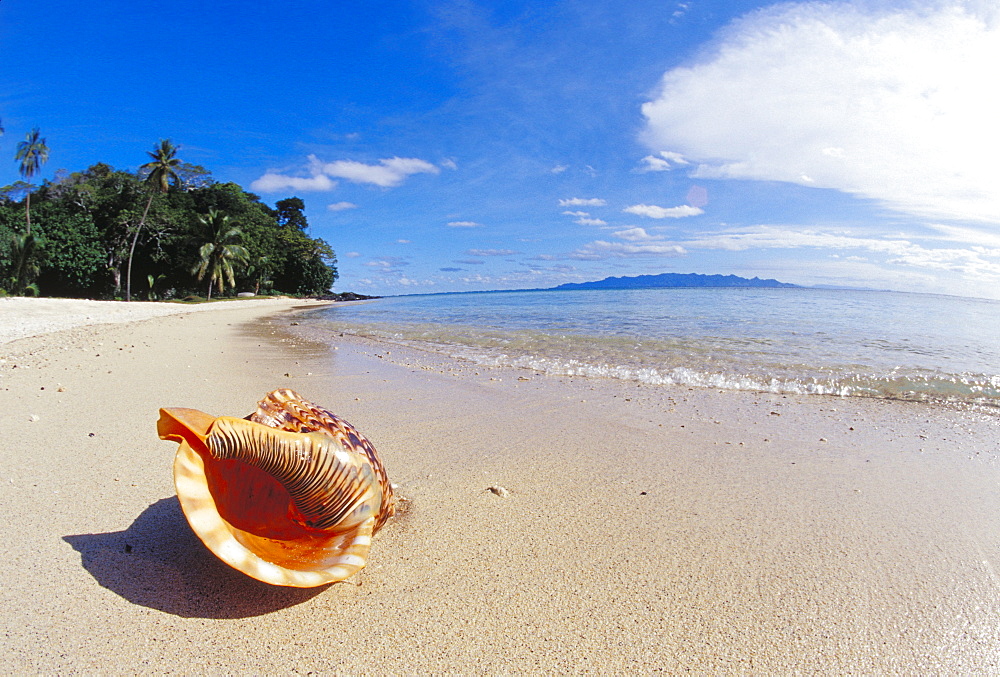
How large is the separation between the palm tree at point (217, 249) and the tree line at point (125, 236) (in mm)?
89

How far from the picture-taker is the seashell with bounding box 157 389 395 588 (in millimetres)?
1903

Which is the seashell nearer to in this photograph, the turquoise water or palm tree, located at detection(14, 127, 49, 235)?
the turquoise water

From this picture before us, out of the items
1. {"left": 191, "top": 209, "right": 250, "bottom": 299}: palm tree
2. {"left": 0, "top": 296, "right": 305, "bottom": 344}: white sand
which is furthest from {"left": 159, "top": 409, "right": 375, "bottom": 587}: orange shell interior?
{"left": 191, "top": 209, "right": 250, "bottom": 299}: palm tree

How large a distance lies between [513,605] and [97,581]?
5.98 ft

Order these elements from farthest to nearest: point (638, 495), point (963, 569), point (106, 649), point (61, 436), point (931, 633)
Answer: point (61, 436)
point (638, 495)
point (963, 569)
point (931, 633)
point (106, 649)

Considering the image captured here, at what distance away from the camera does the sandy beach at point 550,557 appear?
6.20 ft

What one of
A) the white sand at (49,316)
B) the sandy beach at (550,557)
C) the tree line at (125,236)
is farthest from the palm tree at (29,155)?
the sandy beach at (550,557)

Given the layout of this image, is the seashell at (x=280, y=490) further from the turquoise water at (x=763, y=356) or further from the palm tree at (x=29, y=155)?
the palm tree at (x=29, y=155)

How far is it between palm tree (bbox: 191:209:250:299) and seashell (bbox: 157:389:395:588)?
46792 mm

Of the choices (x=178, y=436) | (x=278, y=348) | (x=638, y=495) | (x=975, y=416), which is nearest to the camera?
(x=178, y=436)

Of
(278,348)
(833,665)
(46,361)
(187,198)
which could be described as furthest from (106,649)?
(187,198)

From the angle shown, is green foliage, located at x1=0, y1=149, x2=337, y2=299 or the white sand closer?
the white sand

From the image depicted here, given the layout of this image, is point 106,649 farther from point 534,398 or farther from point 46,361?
point 46,361

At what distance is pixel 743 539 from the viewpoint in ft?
9.20
